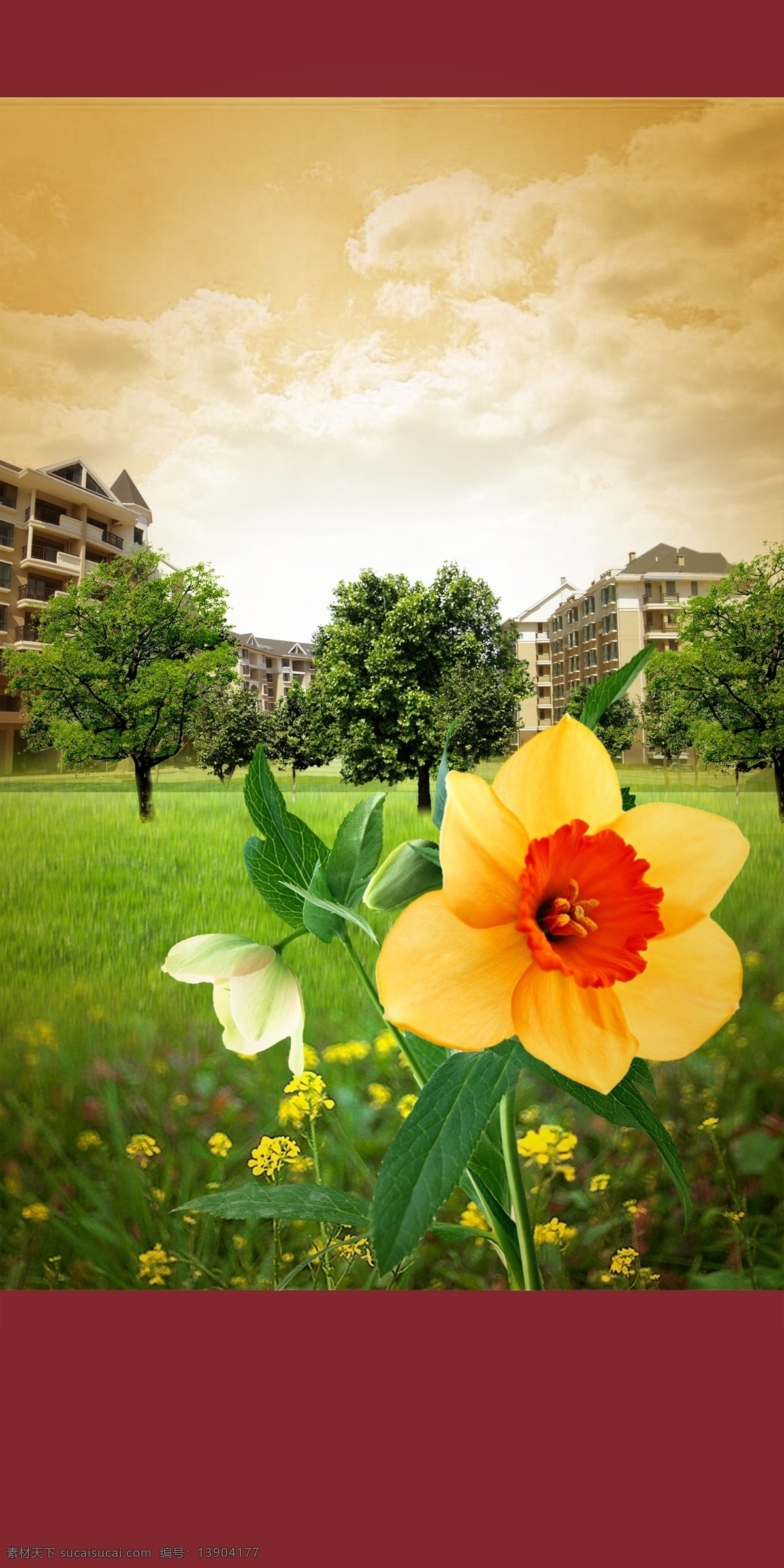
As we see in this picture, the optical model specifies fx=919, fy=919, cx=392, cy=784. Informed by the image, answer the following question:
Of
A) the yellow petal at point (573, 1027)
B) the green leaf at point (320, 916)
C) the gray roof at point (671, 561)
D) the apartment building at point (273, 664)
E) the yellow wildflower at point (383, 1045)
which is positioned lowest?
the yellow wildflower at point (383, 1045)

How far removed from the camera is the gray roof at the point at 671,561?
1.67 metres

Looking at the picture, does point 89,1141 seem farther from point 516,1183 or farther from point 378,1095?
point 516,1183

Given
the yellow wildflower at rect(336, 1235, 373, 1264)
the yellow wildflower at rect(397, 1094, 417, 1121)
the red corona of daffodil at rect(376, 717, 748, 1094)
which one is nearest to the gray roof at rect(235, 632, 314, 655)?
the yellow wildflower at rect(397, 1094, 417, 1121)

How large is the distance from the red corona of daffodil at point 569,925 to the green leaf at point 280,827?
266 millimetres

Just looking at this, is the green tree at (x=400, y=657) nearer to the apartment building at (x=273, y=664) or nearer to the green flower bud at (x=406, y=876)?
the apartment building at (x=273, y=664)

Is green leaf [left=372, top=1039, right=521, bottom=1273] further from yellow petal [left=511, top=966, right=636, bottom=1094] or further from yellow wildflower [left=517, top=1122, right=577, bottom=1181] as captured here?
yellow wildflower [left=517, top=1122, right=577, bottom=1181]

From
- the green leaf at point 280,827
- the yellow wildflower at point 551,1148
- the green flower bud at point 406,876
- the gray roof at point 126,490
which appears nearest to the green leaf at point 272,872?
the green leaf at point 280,827

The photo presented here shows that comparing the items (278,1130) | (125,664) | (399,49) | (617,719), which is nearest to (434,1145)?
(278,1130)

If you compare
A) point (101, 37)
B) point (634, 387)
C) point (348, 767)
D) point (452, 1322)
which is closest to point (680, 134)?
point (634, 387)

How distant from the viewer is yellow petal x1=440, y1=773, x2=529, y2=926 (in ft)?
1.93

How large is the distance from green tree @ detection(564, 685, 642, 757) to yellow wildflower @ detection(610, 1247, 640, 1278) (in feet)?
2.68

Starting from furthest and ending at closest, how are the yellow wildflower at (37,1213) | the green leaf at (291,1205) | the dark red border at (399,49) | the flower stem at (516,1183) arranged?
1. the yellow wildflower at (37,1213)
2. the dark red border at (399,49)
3. the green leaf at (291,1205)
4. the flower stem at (516,1183)


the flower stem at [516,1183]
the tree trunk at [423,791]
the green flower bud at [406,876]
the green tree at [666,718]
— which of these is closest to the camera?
the green flower bud at [406,876]

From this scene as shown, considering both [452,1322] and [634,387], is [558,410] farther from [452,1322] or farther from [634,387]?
[452,1322]
